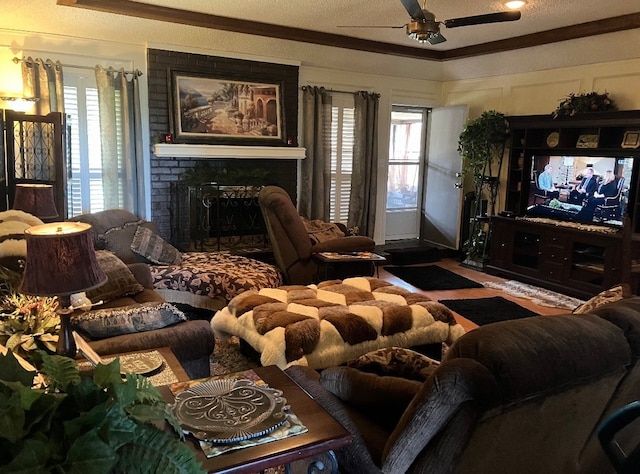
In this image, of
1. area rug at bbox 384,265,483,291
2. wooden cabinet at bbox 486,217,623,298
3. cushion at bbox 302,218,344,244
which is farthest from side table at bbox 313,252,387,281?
wooden cabinet at bbox 486,217,623,298

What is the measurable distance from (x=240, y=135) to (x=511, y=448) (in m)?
4.91

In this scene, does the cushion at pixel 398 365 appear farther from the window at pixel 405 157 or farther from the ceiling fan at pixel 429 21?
the window at pixel 405 157

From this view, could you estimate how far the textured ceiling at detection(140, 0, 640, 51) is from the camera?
4500 mm

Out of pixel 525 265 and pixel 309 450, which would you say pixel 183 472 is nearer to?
pixel 309 450

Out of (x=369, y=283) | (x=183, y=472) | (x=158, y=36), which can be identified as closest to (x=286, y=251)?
(x=369, y=283)

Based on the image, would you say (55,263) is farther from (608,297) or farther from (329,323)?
(608,297)

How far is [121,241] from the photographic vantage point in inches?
169

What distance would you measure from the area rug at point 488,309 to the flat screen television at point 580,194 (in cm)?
131

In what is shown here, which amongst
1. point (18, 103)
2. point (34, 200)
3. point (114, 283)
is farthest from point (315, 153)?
point (114, 283)

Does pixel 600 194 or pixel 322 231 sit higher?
pixel 600 194

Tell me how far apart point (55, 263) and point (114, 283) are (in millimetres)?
1679

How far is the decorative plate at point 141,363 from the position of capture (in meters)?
2.03

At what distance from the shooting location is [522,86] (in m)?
6.14

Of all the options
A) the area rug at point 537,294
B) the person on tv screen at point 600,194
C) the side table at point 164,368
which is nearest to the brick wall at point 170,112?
the area rug at point 537,294
